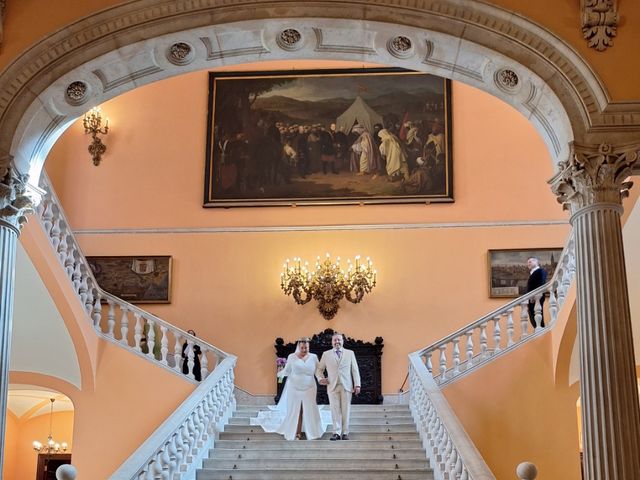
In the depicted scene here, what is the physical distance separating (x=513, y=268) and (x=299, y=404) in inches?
210

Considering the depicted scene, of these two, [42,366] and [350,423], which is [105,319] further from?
[350,423]

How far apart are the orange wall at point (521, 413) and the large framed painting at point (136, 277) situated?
5604 mm

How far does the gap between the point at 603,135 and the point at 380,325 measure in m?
8.75

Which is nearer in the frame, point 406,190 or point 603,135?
point 603,135

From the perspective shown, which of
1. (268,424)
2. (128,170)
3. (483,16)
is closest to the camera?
(483,16)

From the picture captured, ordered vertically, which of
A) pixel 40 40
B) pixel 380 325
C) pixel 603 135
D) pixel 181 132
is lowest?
pixel 380 325

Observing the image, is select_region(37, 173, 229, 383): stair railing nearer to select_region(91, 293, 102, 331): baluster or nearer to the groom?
select_region(91, 293, 102, 331): baluster

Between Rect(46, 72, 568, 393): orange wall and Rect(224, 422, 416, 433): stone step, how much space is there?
2879 millimetres

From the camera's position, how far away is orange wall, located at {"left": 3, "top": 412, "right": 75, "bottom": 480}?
17812 mm

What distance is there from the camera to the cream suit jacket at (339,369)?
1174cm

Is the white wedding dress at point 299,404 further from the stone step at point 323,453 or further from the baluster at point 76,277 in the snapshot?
the baluster at point 76,277

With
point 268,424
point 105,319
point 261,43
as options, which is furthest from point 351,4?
point 105,319

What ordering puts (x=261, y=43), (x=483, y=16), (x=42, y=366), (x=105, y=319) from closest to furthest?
(x=483, y=16), (x=261, y=43), (x=42, y=366), (x=105, y=319)

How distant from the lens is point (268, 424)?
12.2m
